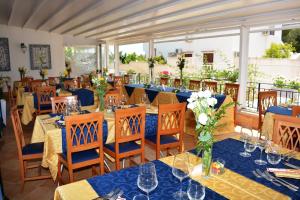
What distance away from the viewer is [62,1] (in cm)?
611

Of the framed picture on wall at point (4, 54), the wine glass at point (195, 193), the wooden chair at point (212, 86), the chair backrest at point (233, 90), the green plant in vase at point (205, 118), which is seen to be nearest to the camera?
the wine glass at point (195, 193)

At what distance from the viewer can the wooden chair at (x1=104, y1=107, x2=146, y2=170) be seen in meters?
2.88

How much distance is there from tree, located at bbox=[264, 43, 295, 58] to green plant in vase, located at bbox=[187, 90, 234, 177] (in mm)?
9053

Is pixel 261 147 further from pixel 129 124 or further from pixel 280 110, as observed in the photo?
pixel 280 110

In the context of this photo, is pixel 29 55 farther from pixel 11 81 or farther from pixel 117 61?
pixel 117 61

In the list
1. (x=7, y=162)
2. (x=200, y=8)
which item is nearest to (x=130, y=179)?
(x=7, y=162)

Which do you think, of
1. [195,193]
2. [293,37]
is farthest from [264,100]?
[293,37]

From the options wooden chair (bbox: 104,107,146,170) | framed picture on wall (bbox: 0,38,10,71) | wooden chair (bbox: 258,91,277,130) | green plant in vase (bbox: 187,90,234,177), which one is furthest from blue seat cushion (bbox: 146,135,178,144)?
framed picture on wall (bbox: 0,38,10,71)

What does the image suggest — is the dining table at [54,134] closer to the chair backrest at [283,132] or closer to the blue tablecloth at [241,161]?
the blue tablecloth at [241,161]

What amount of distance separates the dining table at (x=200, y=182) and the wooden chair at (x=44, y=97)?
4562 millimetres

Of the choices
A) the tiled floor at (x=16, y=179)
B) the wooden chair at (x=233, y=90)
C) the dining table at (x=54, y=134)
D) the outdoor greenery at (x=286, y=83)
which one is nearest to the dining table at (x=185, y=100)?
the wooden chair at (x=233, y=90)

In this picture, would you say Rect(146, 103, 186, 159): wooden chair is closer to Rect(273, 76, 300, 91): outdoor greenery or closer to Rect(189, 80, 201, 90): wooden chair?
Rect(189, 80, 201, 90): wooden chair

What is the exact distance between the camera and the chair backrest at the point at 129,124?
284 centimetres

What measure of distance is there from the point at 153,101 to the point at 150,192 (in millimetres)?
5149
